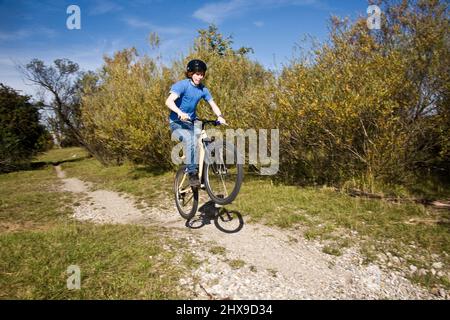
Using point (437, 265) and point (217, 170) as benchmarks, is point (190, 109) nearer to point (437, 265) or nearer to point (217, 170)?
point (217, 170)

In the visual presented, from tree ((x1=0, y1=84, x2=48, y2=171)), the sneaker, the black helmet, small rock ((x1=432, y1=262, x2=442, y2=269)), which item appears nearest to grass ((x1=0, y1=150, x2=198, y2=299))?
the sneaker

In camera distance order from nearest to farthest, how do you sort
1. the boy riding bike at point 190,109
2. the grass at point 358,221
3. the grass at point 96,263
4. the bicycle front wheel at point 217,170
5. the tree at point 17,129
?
1. the grass at point 96,263
2. the grass at point 358,221
3. the bicycle front wheel at point 217,170
4. the boy riding bike at point 190,109
5. the tree at point 17,129

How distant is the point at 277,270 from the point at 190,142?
2.82 m

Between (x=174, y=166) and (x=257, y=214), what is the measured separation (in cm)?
855

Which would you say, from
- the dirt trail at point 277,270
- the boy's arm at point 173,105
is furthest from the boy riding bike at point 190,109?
the dirt trail at point 277,270

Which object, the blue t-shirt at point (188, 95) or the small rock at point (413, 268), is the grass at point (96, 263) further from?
the small rock at point (413, 268)

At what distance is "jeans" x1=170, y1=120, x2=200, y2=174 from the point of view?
5.77m

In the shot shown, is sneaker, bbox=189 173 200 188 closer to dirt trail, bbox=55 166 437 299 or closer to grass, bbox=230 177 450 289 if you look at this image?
dirt trail, bbox=55 166 437 299

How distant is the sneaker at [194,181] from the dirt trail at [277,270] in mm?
991

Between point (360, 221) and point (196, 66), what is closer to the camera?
point (196, 66)

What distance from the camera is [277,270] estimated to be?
4.42 metres

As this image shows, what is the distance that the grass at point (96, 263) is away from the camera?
3.79 m

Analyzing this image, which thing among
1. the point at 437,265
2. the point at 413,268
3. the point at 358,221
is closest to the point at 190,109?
the point at 358,221

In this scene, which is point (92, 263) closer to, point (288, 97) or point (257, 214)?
point (257, 214)
